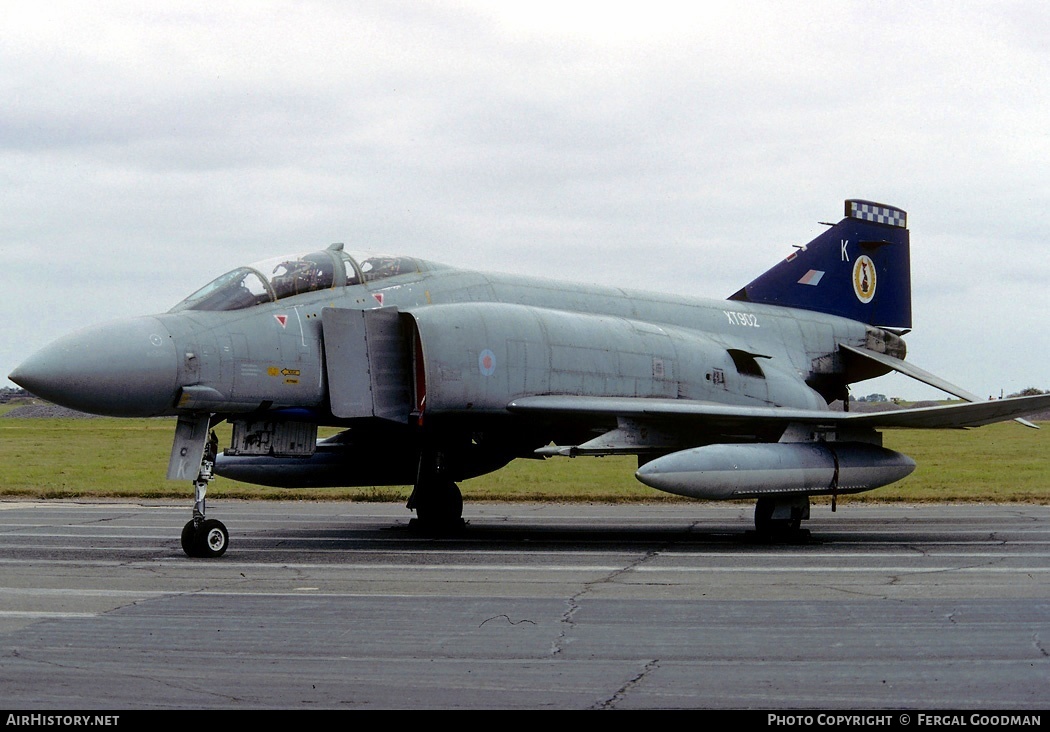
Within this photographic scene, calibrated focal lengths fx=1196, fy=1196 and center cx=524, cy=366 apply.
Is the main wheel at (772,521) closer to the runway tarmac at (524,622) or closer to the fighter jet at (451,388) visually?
the fighter jet at (451,388)

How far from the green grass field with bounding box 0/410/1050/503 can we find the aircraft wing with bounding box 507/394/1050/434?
7832 millimetres

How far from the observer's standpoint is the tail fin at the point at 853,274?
19.8 metres

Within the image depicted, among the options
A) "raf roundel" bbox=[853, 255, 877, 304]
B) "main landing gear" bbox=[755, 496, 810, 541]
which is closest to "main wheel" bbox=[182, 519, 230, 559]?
"main landing gear" bbox=[755, 496, 810, 541]

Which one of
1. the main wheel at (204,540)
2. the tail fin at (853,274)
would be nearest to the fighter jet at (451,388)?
the main wheel at (204,540)

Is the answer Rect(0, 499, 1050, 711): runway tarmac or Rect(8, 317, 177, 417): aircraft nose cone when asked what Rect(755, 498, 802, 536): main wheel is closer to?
Rect(0, 499, 1050, 711): runway tarmac

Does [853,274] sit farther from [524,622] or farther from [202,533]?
[524,622]

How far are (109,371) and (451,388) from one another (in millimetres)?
3733

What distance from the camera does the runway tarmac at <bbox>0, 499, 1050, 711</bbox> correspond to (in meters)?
6.08

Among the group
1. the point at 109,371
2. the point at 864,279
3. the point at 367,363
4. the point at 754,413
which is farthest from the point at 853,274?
the point at 109,371

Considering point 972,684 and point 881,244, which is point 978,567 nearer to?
point 972,684

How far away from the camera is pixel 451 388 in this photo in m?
13.5

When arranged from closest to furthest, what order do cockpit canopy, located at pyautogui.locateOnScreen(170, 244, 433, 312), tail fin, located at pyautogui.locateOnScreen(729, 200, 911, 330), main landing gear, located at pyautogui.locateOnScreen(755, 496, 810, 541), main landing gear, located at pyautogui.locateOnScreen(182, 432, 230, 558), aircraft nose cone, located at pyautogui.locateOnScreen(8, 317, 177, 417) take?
aircraft nose cone, located at pyautogui.locateOnScreen(8, 317, 177, 417), main landing gear, located at pyautogui.locateOnScreen(182, 432, 230, 558), cockpit canopy, located at pyautogui.locateOnScreen(170, 244, 433, 312), main landing gear, located at pyautogui.locateOnScreen(755, 496, 810, 541), tail fin, located at pyautogui.locateOnScreen(729, 200, 911, 330)

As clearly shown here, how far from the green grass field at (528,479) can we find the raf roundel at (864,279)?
15.4 ft
